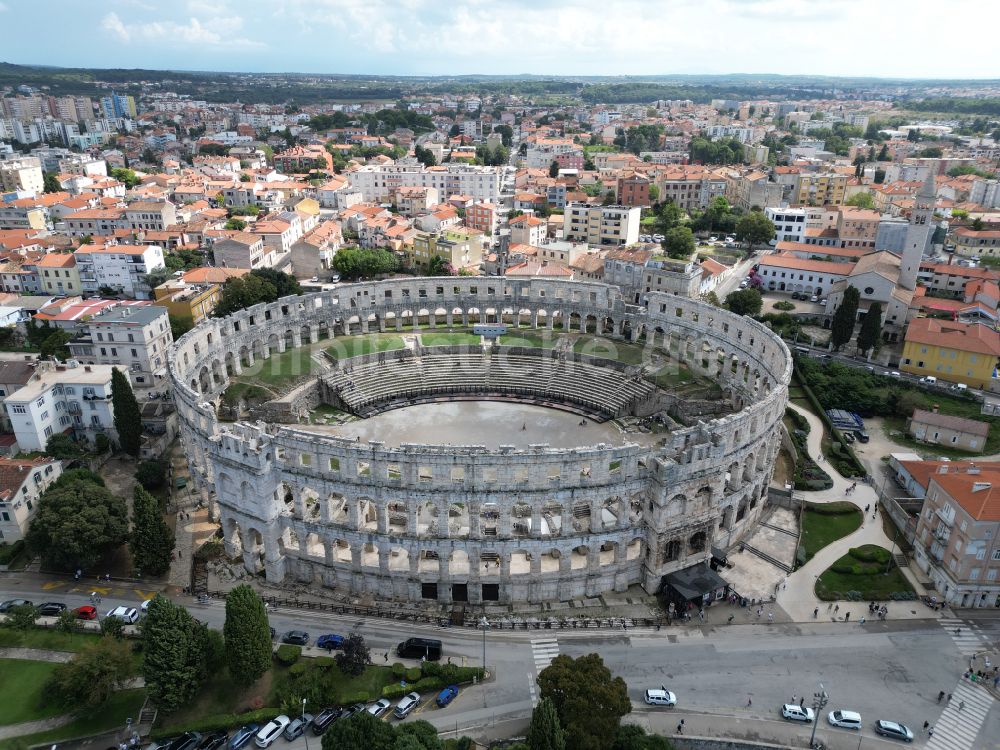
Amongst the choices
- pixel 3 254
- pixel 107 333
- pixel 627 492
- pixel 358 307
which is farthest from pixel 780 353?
pixel 3 254

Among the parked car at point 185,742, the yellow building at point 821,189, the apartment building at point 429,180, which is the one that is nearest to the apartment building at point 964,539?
the parked car at point 185,742

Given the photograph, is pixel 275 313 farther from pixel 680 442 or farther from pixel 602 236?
pixel 602 236

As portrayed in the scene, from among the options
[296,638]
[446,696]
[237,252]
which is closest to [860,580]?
[446,696]

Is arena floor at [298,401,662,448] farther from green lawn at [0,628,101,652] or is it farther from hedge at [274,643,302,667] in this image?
green lawn at [0,628,101,652]

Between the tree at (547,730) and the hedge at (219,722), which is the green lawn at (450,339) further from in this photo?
the tree at (547,730)

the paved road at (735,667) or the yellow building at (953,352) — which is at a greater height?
the yellow building at (953,352)

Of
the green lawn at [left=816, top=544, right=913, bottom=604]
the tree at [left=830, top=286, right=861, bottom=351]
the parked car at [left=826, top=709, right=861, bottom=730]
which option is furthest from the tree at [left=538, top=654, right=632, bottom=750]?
the tree at [left=830, top=286, right=861, bottom=351]

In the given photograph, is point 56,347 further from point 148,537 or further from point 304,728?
point 304,728
